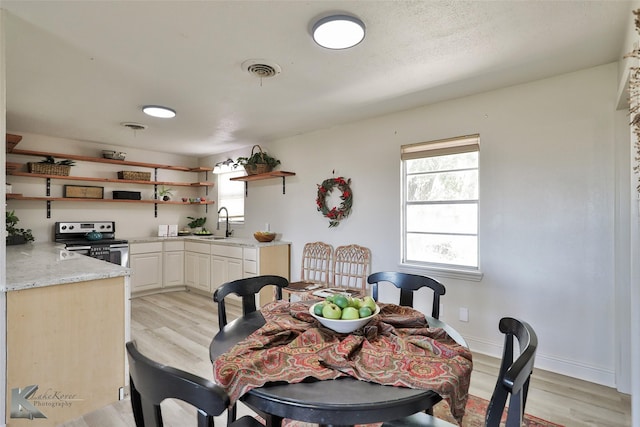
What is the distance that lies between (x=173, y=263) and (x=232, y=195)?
1.44m

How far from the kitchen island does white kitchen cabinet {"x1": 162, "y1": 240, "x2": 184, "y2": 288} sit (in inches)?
111

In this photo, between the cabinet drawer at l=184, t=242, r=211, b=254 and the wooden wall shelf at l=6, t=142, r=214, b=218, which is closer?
the wooden wall shelf at l=6, t=142, r=214, b=218

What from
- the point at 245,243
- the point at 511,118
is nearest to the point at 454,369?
the point at 511,118

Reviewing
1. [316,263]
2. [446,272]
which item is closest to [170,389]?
[446,272]

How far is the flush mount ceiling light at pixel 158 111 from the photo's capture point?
3295 mm

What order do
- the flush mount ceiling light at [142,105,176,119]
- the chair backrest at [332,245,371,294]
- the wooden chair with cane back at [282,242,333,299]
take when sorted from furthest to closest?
the wooden chair with cane back at [282,242,333,299] < the chair backrest at [332,245,371,294] < the flush mount ceiling light at [142,105,176,119]

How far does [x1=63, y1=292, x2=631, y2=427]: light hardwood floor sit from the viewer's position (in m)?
2.00

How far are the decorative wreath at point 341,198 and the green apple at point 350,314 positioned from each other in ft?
8.18

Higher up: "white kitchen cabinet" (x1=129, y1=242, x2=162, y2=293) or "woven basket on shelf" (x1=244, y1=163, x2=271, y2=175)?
"woven basket on shelf" (x1=244, y1=163, x2=271, y2=175)

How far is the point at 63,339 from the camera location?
78.3 inches

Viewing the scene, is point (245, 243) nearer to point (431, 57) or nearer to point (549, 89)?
point (431, 57)

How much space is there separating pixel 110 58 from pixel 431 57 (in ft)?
7.37

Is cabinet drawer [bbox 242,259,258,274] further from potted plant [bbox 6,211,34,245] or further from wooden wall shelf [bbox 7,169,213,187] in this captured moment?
potted plant [bbox 6,211,34,245]

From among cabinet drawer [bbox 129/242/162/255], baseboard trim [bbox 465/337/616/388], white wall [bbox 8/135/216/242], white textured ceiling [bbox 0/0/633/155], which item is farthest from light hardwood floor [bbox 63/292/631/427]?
white textured ceiling [bbox 0/0/633/155]
